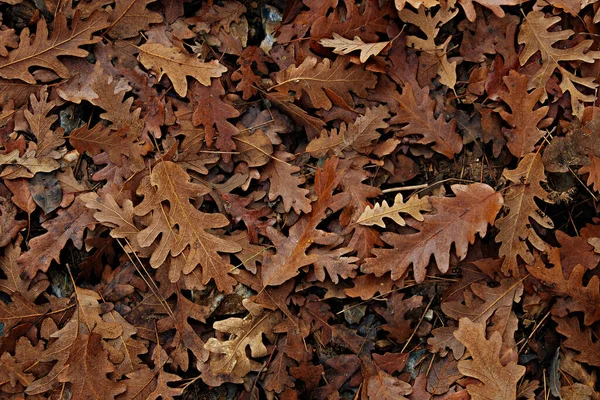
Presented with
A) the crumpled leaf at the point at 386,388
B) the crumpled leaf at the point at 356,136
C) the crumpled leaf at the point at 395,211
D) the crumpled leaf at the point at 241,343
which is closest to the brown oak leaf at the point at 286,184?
the crumpled leaf at the point at 356,136

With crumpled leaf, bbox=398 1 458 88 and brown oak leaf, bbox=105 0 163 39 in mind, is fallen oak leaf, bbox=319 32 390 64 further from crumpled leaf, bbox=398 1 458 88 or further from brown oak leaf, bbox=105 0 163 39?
brown oak leaf, bbox=105 0 163 39

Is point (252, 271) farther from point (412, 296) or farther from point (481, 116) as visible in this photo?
point (481, 116)

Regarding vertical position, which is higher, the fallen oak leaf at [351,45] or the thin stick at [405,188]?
the fallen oak leaf at [351,45]

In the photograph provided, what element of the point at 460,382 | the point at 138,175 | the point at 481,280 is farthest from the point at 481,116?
the point at 138,175

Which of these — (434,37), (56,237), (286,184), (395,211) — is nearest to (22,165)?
(56,237)

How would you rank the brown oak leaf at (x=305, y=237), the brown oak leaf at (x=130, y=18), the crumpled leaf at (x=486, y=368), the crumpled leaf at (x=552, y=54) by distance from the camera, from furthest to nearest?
the brown oak leaf at (x=130, y=18) < the crumpled leaf at (x=552, y=54) < the brown oak leaf at (x=305, y=237) < the crumpled leaf at (x=486, y=368)

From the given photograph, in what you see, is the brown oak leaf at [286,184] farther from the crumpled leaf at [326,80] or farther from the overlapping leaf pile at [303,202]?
the crumpled leaf at [326,80]

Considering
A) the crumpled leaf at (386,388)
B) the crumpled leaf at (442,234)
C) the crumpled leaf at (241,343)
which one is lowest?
the crumpled leaf at (386,388)
